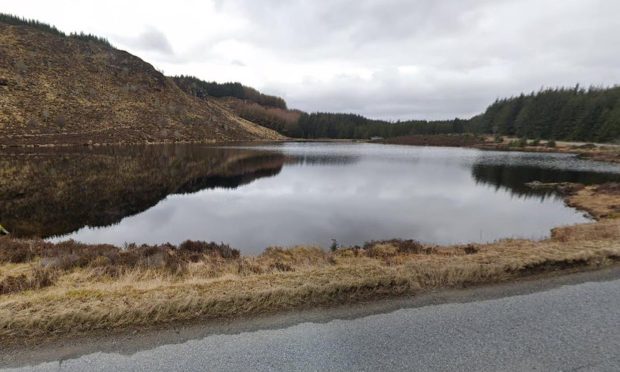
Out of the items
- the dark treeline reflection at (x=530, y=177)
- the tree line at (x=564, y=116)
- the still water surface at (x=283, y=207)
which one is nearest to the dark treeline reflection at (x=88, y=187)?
the still water surface at (x=283, y=207)

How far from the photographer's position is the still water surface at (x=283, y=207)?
62.2 feet

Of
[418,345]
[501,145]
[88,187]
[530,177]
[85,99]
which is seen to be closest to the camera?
[418,345]

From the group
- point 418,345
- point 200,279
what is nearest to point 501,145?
point 200,279

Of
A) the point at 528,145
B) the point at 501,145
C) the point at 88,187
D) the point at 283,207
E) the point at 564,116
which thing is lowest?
the point at 283,207

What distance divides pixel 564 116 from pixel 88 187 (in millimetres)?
149241

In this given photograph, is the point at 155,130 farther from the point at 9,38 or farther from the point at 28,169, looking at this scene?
the point at 28,169

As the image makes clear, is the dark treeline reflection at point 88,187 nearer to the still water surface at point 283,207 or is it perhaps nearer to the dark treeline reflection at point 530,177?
the still water surface at point 283,207

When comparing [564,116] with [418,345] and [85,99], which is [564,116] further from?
[85,99]

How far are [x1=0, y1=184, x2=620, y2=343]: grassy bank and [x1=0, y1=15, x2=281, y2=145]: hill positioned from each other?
78011 millimetres

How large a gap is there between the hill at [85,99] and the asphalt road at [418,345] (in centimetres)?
8554

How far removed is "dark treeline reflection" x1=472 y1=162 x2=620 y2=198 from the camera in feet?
115

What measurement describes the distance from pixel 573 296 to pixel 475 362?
Result: 4.49m

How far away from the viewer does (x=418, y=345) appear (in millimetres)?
6180

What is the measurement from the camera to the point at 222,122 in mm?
157750
